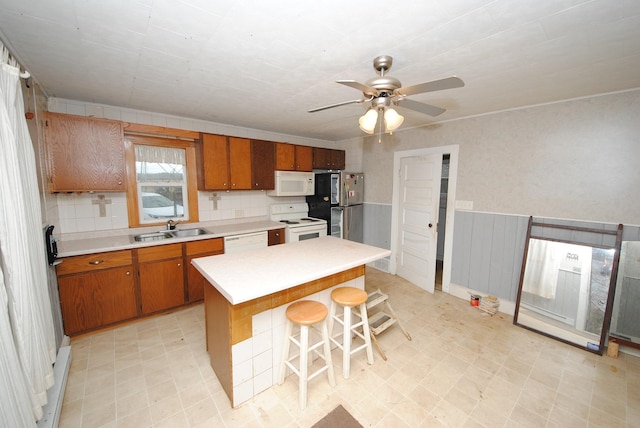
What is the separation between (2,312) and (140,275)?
1.62 metres

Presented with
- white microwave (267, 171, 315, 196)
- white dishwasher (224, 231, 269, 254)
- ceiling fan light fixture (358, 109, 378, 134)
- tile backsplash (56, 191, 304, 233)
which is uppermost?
ceiling fan light fixture (358, 109, 378, 134)

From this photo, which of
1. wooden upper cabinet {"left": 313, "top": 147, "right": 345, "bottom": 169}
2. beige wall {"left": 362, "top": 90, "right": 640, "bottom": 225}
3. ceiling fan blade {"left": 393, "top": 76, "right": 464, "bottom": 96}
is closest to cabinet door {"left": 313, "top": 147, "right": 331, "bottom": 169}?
wooden upper cabinet {"left": 313, "top": 147, "right": 345, "bottom": 169}

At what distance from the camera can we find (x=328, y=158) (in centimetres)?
450

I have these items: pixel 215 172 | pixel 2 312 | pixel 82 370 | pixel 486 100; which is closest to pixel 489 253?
pixel 486 100

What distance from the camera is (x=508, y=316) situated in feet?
9.44

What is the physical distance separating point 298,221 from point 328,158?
130cm

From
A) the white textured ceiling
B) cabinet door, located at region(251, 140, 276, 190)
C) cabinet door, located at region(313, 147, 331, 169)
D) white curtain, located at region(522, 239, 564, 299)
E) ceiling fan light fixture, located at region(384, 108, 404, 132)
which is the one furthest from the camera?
cabinet door, located at region(313, 147, 331, 169)

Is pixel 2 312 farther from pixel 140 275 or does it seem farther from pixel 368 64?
pixel 368 64

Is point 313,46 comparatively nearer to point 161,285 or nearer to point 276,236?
point 276,236

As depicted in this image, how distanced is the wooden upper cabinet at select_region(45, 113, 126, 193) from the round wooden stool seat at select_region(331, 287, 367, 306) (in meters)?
2.50

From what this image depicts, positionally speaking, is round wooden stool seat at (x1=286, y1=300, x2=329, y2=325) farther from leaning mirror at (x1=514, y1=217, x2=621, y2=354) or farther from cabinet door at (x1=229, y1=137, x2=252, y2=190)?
leaning mirror at (x1=514, y1=217, x2=621, y2=354)

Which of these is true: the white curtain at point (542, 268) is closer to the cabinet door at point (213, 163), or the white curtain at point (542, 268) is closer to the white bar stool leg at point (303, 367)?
the white bar stool leg at point (303, 367)

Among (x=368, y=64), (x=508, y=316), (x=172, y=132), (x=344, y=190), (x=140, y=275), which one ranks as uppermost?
(x=368, y=64)

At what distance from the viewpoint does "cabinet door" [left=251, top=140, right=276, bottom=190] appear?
3611mm
